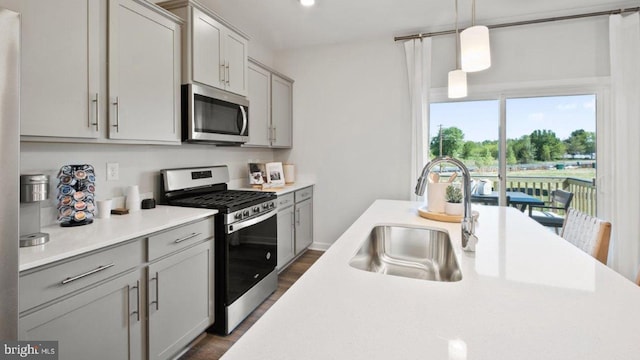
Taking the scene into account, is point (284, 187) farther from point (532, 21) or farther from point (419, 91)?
point (532, 21)

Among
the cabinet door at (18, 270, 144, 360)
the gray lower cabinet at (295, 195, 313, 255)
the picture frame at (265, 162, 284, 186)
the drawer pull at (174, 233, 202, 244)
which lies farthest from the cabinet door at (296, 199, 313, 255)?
the cabinet door at (18, 270, 144, 360)

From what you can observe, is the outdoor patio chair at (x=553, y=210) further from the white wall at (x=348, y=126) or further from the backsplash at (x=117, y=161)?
the backsplash at (x=117, y=161)

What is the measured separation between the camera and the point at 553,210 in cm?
323

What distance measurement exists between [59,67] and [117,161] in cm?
74

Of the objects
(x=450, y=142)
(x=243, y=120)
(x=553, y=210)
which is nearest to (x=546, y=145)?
(x=553, y=210)

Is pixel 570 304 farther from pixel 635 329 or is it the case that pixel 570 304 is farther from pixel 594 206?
pixel 594 206

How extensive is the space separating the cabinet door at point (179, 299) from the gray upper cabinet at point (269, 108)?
56.0 inches

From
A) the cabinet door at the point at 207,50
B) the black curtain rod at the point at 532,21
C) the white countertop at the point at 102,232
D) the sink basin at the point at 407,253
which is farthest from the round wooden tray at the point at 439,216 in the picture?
the black curtain rod at the point at 532,21

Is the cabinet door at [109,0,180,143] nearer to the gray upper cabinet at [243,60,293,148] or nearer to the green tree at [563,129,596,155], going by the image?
the gray upper cabinet at [243,60,293,148]

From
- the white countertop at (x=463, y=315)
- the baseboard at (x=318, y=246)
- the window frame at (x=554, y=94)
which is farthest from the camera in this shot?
the baseboard at (x=318, y=246)

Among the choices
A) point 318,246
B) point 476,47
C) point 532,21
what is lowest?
point 318,246

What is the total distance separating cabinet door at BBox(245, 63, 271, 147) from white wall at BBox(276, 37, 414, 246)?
25.3 inches

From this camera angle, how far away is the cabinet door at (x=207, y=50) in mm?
2143

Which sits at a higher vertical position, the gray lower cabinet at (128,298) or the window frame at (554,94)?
the window frame at (554,94)
